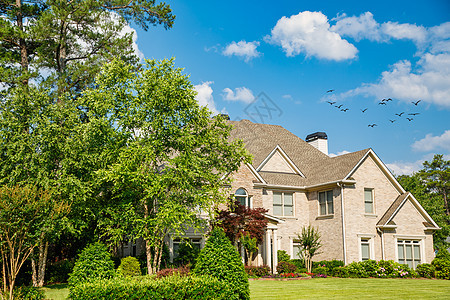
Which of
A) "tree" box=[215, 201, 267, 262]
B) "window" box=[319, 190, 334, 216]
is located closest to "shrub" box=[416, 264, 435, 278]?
"window" box=[319, 190, 334, 216]

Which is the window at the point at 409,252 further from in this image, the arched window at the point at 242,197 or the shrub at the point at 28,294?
the shrub at the point at 28,294

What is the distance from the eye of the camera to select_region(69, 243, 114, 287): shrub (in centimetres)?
1520

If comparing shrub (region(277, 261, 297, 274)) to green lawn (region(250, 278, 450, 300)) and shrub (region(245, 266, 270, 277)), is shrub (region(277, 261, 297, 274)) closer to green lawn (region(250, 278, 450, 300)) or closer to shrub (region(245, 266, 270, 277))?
shrub (region(245, 266, 270, 277))

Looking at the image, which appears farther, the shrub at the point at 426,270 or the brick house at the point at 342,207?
the brick house at the point at 342,207

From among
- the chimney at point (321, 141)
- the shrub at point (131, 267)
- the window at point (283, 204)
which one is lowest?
the shrub at point (131, 267)

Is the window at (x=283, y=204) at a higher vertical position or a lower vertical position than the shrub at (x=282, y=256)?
higher

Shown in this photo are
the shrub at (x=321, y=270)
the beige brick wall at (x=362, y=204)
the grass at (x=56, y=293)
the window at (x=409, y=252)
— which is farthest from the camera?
the window at (x=409, y=252)

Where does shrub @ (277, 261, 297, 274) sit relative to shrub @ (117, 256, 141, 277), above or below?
below

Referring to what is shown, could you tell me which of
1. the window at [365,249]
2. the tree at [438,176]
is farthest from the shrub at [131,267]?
the tree at [438,176]

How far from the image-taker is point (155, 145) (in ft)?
66.4

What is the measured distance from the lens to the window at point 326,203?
28.8m

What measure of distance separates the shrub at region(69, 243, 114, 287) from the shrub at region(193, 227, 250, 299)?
3.49 m

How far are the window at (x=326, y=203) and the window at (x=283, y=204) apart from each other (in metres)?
1.99

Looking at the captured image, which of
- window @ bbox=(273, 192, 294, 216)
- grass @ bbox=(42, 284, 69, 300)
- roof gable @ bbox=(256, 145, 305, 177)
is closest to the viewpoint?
grass @ bbox=(42, 284, 69, 300)
